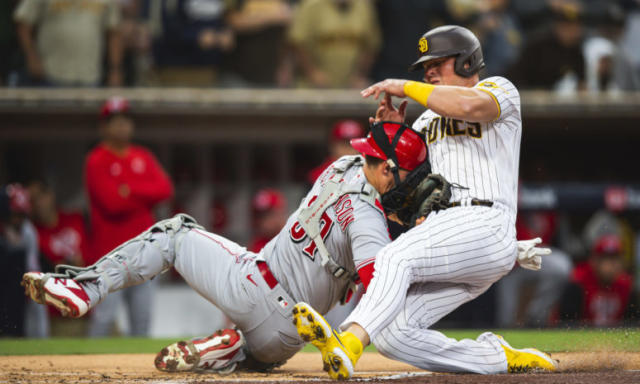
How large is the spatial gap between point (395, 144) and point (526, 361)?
40.2 inches

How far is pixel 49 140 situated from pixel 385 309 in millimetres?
5284

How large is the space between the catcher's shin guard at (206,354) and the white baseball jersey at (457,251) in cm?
68

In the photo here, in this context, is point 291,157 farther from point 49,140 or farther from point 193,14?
point 49,140

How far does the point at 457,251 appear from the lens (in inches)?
122

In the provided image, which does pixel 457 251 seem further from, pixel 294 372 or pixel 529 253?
pixel 294 372

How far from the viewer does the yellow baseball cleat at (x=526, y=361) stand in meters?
3.36

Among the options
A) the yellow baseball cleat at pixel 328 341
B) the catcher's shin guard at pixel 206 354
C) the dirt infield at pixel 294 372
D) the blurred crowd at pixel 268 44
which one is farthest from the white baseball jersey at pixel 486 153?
the blurred crowd at pixel 268 44

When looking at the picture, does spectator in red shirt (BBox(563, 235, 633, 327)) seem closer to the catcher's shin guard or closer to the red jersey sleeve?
the catcher's shin guard

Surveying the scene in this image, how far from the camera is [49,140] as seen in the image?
24.5ft

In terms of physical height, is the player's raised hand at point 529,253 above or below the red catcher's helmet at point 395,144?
below

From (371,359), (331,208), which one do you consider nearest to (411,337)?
(331,208)

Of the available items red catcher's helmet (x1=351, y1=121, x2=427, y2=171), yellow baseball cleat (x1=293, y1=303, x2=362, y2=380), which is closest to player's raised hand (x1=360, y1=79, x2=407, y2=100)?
red catcher's helmet (x1=351, y1=121, x2=427, y2=171)

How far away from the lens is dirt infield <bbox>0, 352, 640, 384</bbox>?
3.10 metres

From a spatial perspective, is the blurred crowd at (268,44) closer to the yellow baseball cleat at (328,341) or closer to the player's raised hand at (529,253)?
the player's raised hand at (529,253)
